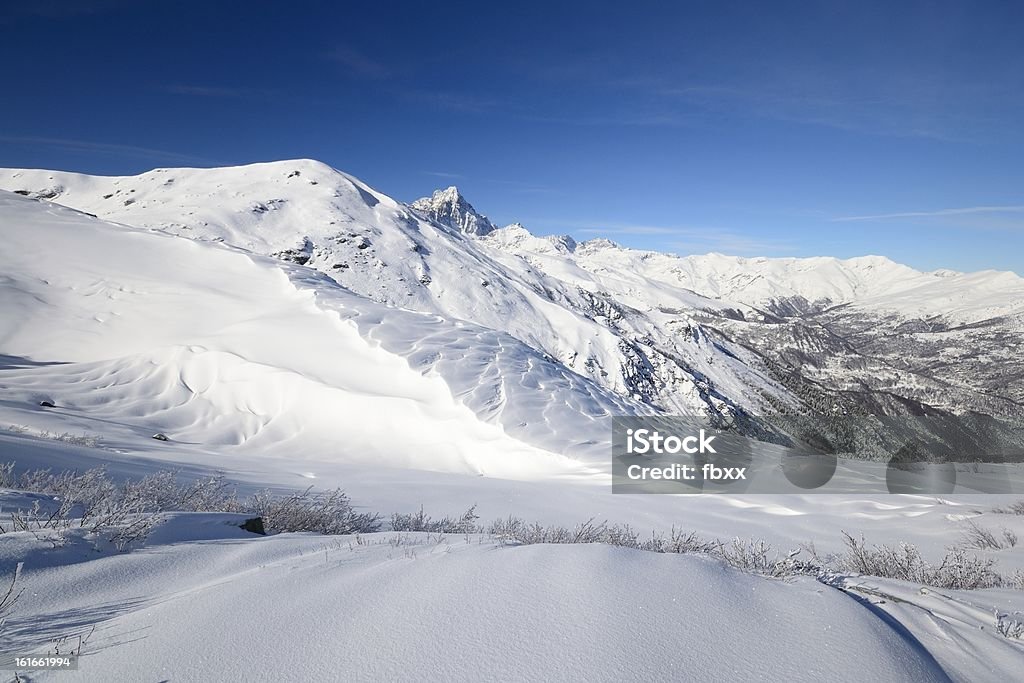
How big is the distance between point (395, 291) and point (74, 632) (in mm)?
32681

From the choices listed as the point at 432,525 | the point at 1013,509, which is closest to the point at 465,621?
the point at 432,525

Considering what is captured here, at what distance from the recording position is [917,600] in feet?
8.86

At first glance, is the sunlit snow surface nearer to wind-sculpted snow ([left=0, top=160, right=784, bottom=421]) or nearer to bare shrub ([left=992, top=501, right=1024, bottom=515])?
bare shrub ([left=992, top=501, right=1024, bottom=515])

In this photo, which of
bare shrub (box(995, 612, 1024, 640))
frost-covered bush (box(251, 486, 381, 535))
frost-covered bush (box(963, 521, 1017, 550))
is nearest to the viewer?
bare shrub (box(995, 612, 1024, 640))

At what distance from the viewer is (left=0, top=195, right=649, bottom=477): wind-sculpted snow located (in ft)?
30.4

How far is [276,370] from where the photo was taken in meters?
11.0

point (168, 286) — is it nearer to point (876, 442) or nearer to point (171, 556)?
point (171, 556)

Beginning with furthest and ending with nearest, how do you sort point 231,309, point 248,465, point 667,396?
point 667,396, point 231,309, point 248,465

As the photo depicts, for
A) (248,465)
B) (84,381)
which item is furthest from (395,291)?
(248,465)

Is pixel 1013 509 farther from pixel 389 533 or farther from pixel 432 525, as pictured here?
pixel 389 533

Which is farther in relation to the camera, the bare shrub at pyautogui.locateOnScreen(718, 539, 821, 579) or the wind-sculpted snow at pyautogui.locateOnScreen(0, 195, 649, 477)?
the wind-sculpted snow at pyautogui.locateOnScreen(0, 195, 649, 477)

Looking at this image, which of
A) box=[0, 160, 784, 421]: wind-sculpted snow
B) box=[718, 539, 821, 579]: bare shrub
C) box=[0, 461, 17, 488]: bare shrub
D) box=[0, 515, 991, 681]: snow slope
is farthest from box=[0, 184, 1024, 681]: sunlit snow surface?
box=[0, 160, 784, 421]: wind-sculpted snow

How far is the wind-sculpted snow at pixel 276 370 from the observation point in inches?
364

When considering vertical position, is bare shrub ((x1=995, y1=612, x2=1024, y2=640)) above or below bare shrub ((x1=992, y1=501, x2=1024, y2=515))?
above
